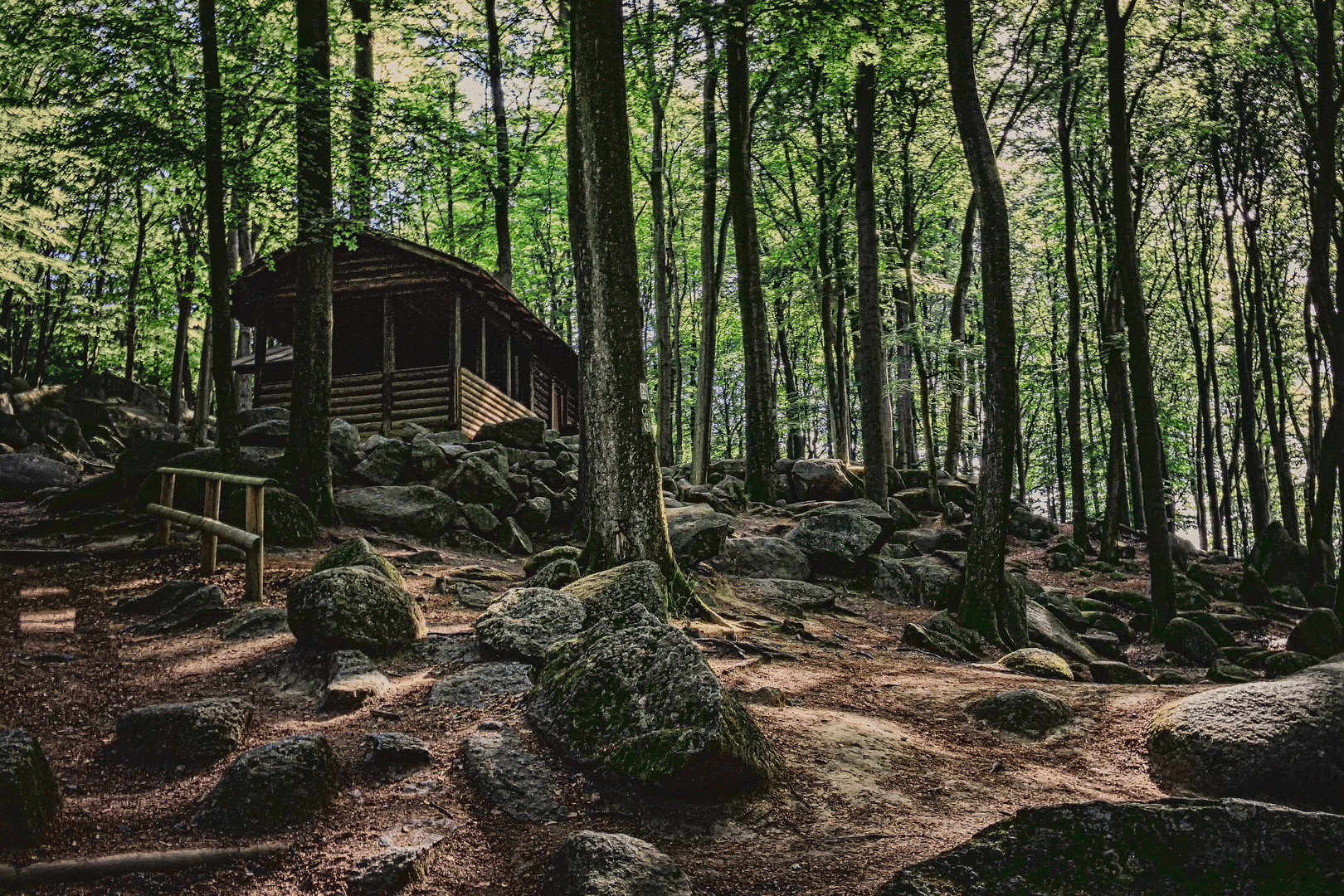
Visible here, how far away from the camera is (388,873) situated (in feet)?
9.68

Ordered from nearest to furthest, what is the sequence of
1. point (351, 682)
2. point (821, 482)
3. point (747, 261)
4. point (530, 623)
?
point (351, 682), point (530, 623), point (747, 261), point (821, 482)

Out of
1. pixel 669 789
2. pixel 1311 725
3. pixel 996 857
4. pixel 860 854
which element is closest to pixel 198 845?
pixel 669 789

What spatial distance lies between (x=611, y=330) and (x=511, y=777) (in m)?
4.14

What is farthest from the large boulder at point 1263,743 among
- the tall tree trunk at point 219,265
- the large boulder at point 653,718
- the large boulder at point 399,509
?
the tall tree trunk at point 219,265

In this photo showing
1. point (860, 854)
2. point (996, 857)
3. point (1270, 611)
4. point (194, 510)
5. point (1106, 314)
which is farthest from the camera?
point (1106, 314)

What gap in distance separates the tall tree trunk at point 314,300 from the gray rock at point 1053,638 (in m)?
9.29

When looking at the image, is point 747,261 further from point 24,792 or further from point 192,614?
point 24,792

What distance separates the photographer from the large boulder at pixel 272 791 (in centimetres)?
330

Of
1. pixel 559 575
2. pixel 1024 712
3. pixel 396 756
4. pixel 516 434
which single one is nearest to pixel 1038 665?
pixel 1024 712

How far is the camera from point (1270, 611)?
13383 millimetres

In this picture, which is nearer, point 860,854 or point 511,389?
point 860,854

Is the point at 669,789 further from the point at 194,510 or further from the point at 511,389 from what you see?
the point at 511,389

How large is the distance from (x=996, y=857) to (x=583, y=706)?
7.62 feet

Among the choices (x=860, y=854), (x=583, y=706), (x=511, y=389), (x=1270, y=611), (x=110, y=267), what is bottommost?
(x=1270, y=611)
